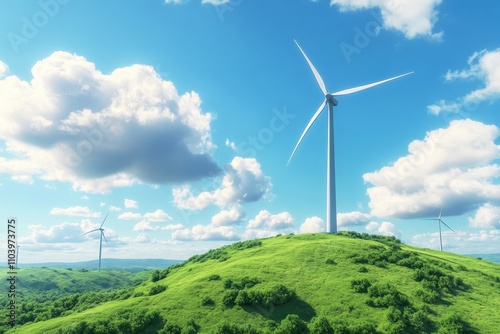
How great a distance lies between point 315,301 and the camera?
2530 inches

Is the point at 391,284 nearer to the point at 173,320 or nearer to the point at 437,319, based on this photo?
the point at 437,319

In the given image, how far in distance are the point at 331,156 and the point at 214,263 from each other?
46922mm

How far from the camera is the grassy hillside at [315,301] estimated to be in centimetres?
5703

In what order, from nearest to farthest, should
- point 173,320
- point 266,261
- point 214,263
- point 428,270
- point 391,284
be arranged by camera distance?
1. point 173,320
2. point 391,284
3. point 428,270
4. point 266,261
5. point 214,263

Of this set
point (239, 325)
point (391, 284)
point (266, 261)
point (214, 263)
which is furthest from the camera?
point (214, 263)

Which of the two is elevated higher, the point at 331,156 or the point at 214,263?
the point at 331,156

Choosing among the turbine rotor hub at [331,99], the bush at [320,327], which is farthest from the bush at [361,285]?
the turbine rotor hub at [331,99]

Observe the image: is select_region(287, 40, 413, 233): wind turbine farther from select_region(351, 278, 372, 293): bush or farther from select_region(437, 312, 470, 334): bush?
select_region(437, 312, 470, 334): bush

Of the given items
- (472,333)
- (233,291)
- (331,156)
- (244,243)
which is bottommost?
(472,333)

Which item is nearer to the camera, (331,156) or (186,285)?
(186,285)

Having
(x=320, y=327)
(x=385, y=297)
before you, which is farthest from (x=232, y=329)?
(x=385, y=297)

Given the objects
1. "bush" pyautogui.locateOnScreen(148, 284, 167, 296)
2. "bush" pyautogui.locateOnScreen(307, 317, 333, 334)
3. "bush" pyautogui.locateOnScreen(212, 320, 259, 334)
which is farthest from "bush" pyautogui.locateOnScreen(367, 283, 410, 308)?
"bush" pyautogui.locateOnScreen(148, 284, 167, 296)

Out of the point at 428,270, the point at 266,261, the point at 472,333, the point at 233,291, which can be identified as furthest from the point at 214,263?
the point at 472,333

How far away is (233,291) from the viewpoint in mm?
65312
